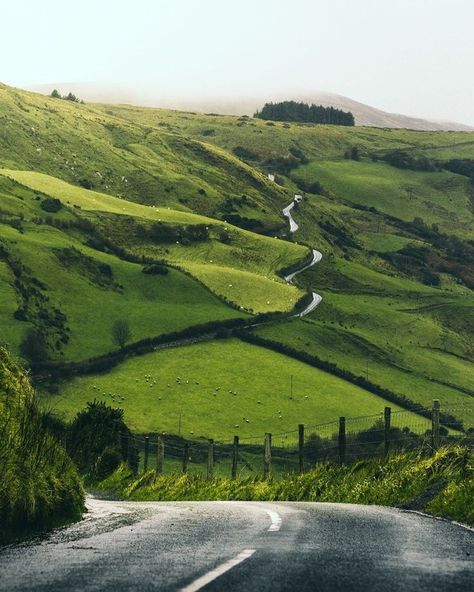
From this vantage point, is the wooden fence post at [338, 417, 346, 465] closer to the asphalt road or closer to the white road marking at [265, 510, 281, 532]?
the white road marking at [265, 510, 281, 532]

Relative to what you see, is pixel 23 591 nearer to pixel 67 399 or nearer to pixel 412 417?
pixel 67 399

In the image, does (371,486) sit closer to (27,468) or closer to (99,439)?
(27,468)

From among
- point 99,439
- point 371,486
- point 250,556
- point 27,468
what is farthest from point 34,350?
point 250,556

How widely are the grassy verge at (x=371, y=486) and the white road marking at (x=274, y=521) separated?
3.78 metres

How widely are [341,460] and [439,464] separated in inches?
368

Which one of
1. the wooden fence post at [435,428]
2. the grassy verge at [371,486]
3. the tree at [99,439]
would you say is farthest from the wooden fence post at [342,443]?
the tree at [99,439]

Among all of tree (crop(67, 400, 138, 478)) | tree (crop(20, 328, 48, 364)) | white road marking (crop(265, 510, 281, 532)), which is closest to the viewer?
white road marking (crop(265, 510, 281, 532))

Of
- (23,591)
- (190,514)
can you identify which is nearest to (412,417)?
(190,514)

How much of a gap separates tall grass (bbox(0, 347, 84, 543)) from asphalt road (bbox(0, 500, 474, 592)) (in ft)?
2.32

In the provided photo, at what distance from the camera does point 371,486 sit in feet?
99.1

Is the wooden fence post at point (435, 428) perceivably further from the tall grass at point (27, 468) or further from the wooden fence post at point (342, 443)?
the tall grass at point (27, 468)

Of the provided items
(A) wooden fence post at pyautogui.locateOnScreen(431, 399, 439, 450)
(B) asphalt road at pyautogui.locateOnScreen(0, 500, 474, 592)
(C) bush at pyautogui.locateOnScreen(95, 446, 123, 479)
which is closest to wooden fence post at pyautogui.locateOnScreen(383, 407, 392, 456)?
(A) wooden fence post at pyautogui.locateOnScreen(431, 399, 439, 450)

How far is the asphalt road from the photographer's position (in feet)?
35.4

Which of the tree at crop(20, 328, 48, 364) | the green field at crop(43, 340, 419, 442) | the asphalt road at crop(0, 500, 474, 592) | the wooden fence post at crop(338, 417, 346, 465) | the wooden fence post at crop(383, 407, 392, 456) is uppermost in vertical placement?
the asphalt road at crop(0, 500, 474, 592)
